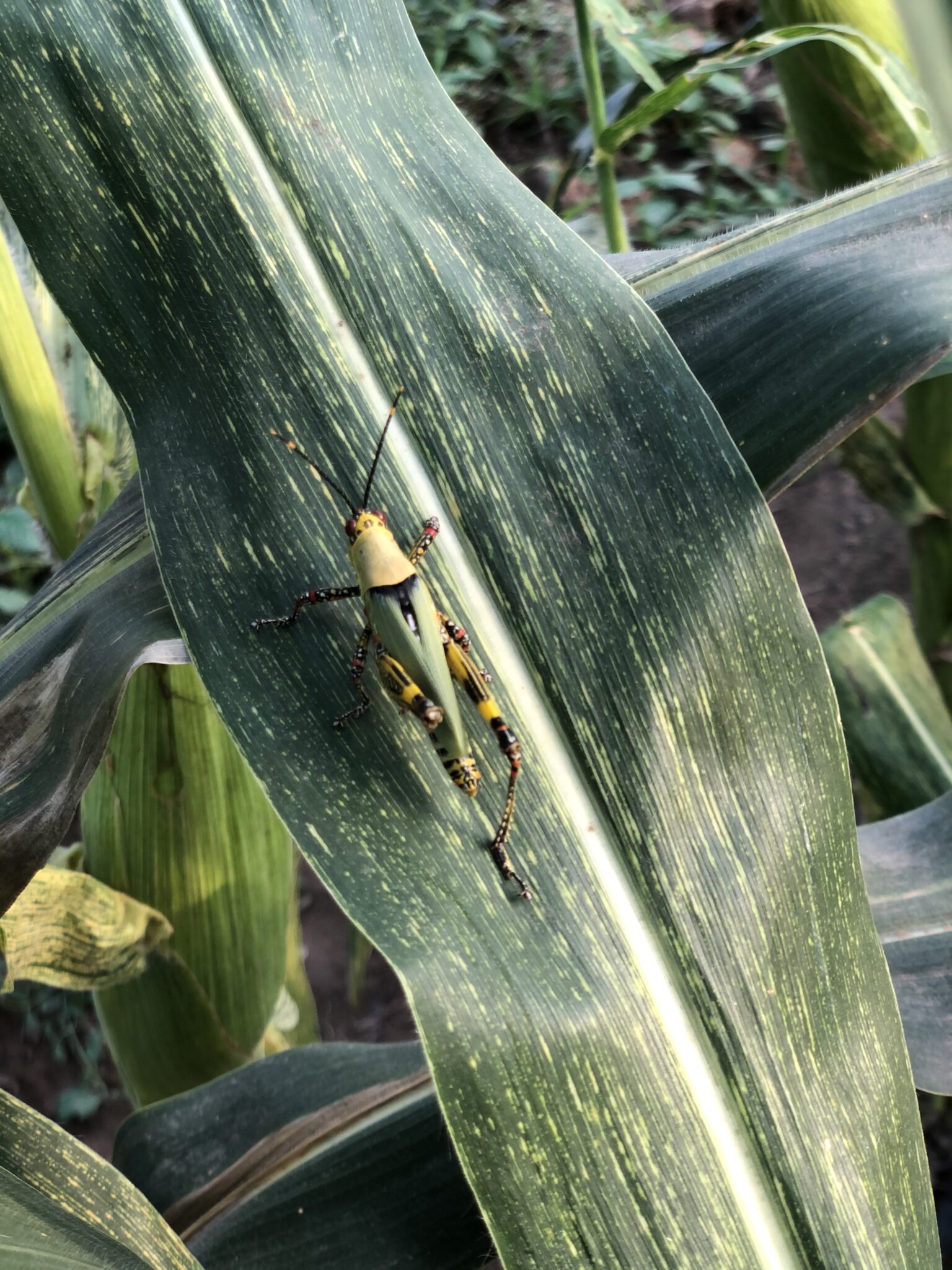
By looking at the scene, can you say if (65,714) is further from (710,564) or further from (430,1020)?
(710,564)

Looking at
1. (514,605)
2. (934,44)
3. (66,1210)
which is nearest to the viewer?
(934,44)

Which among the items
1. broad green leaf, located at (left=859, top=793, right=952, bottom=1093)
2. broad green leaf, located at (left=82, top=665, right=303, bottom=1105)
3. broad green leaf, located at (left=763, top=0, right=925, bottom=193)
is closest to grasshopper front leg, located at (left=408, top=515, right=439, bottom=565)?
broad green leaf, located at (left=82, top=665, right=303, bottom=1105)

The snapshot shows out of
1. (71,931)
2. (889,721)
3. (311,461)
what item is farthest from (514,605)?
(889,721)

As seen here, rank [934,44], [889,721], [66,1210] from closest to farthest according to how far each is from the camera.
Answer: [934,44]
[66,1210]
[889,721]

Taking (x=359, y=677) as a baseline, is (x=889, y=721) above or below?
below

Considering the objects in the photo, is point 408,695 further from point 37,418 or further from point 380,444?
point 37,418

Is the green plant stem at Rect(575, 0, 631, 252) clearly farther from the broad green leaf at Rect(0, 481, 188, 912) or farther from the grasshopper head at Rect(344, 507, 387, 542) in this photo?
the broad green leaf at Rect(0, 481, 188, 912)

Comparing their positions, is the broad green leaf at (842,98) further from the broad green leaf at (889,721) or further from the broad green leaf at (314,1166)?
the broad green leaf at (314,1166)
